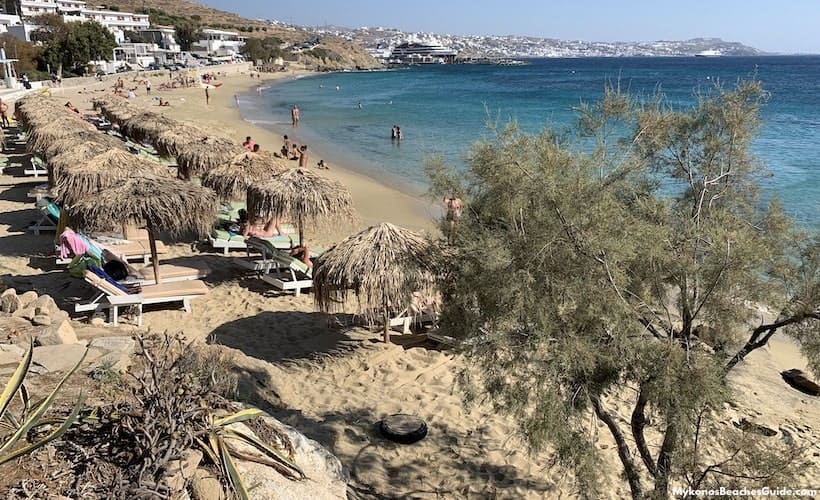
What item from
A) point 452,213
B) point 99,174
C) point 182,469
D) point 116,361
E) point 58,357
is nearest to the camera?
point 182,469

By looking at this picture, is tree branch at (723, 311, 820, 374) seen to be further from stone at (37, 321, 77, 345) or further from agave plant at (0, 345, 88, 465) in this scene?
stone at (37, 321, 77, 345)

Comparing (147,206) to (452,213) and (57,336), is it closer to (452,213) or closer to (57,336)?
(57,336)

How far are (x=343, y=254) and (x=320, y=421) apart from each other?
2015 mm

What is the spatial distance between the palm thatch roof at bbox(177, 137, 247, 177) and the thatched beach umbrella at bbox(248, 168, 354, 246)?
134 inches

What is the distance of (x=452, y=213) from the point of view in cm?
502

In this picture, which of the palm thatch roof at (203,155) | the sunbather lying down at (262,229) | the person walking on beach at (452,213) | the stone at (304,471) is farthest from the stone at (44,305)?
the palm thatch roof at (203,155)

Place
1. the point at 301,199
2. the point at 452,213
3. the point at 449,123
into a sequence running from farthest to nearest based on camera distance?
the point at 449,123
the point at 301,199
the point at 452,213

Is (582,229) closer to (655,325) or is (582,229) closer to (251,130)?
(655,325)

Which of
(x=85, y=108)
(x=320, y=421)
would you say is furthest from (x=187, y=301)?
(x=85, y=108)

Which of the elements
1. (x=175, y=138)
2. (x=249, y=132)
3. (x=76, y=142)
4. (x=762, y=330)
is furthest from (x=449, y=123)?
(x=762, y=330)

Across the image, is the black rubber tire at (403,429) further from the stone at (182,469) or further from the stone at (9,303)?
the stone at (9,303)

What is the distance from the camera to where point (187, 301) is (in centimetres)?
800

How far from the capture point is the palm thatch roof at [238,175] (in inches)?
413

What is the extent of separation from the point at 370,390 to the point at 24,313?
Result: 162 inches
